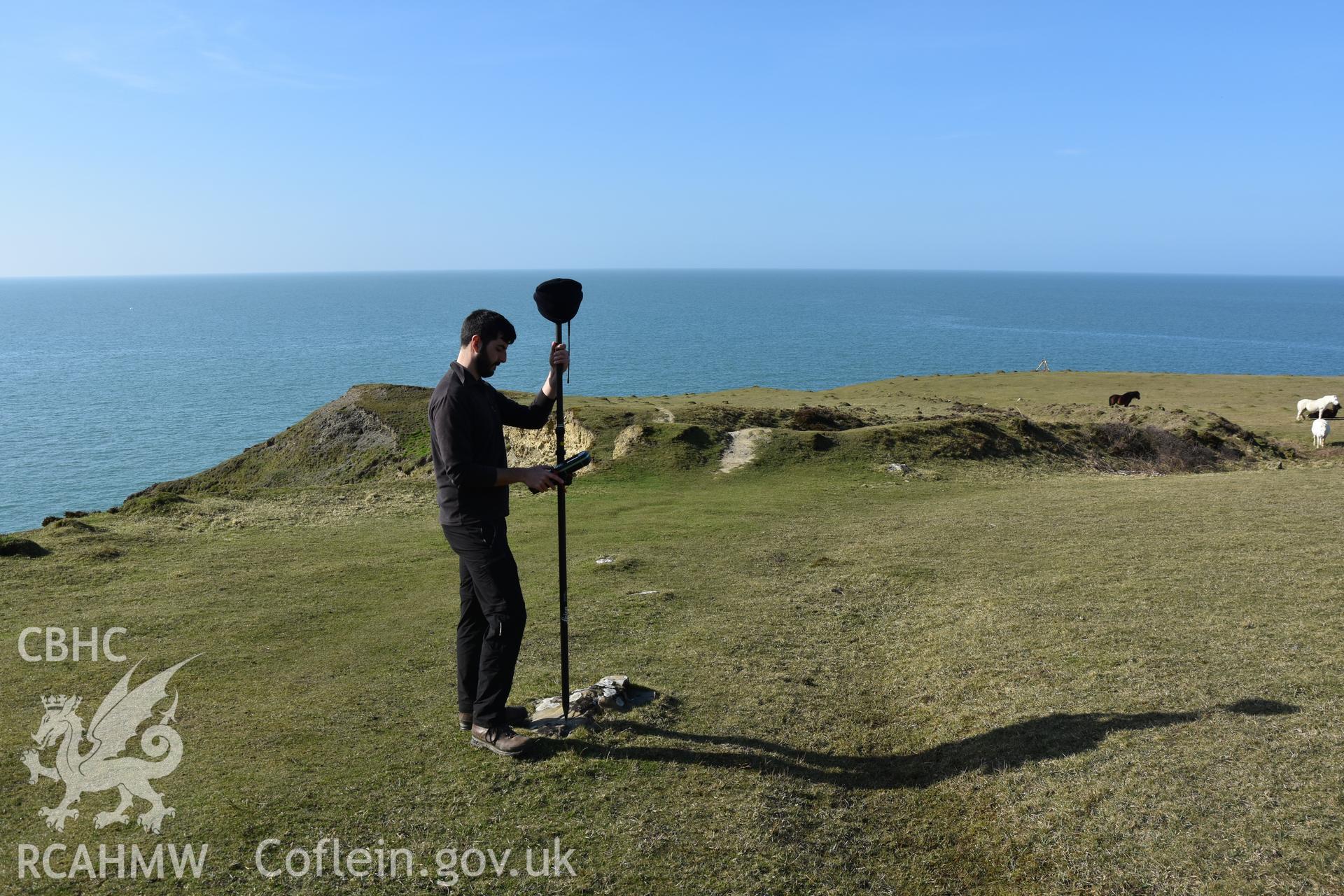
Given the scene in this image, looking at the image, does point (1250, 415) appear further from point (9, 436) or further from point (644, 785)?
point (9, 436)

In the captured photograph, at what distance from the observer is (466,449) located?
704cm

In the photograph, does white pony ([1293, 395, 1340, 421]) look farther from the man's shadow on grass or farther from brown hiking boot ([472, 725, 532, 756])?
brown hiking boot ([472, 725, 532, 756])

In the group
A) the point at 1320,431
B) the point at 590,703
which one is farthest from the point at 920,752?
the point at 1320,431

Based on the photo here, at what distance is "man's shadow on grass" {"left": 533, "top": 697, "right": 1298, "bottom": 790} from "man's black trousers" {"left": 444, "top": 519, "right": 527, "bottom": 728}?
692 mm

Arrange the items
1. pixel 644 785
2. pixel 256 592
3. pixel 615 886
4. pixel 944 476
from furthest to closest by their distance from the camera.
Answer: pixel 944 476, pixel 256 592, pixel 644 785, pixel 615 886

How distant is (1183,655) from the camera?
9.55 meters

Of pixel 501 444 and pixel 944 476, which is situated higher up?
pixel 501 444

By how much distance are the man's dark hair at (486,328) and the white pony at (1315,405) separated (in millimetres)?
42667

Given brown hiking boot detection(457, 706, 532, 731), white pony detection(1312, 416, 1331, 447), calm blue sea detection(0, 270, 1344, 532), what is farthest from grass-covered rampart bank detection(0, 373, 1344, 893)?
calm blue sea detection(0, 270, 1344, 532)

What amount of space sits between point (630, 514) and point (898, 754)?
14.4m

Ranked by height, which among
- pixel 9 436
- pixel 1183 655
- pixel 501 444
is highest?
pixel 501 444

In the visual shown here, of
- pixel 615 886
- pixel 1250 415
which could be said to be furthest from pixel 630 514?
pixel 1250 415

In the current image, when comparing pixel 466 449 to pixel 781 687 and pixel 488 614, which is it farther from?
pixel 781 687

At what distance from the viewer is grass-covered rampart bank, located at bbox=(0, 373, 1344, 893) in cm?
625
